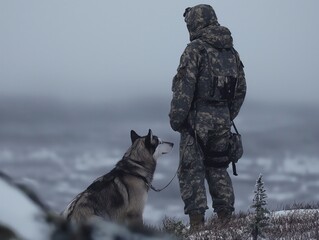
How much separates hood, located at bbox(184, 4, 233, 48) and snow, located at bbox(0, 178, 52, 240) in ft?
32.8

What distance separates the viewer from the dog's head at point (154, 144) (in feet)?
35.6

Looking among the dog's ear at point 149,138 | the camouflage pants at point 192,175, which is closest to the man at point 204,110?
the camouflage pants at point 192,175

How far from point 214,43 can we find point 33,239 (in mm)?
10096

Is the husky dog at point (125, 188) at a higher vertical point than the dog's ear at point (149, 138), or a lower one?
lower

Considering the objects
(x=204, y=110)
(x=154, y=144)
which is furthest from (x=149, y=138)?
(x=204, y=110)

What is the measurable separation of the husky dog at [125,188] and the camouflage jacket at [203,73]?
0.68 metres

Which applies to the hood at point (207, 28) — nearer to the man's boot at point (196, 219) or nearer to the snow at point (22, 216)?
the man's boot at point (196, 219)

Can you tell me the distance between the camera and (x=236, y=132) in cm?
1212

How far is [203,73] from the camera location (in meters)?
11.2

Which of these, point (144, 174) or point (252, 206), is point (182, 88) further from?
point (252, 206)

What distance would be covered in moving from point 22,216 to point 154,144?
9.48 meters

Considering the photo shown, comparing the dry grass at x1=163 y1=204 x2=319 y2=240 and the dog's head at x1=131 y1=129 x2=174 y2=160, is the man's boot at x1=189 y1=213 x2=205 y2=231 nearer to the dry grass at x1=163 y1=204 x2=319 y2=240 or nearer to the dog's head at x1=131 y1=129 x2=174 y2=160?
the dry grass at x1=163 y1=204 x2=319 y2=240

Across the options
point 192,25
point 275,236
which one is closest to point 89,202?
point 275,236

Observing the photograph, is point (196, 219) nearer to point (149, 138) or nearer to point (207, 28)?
point (149, 138)
